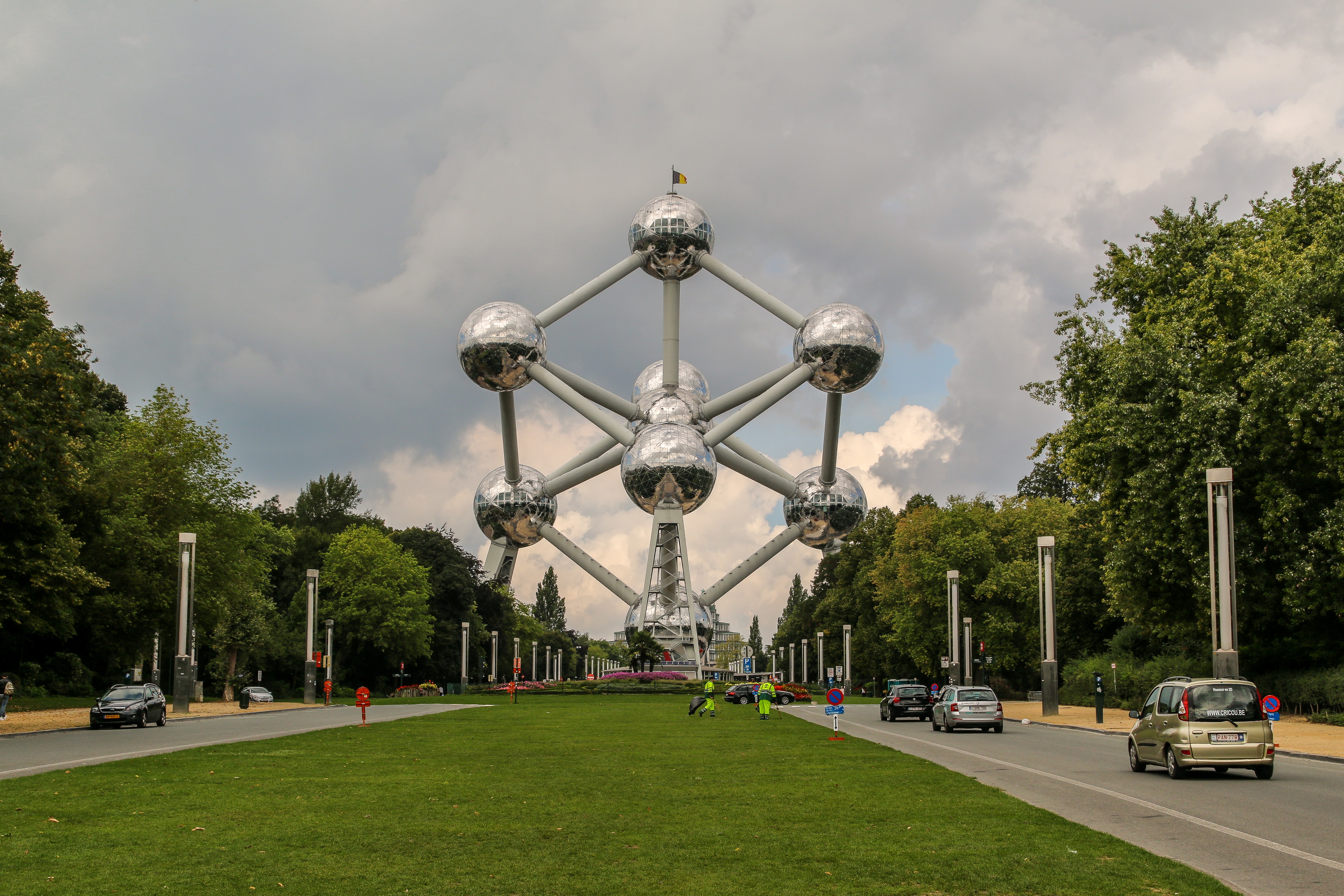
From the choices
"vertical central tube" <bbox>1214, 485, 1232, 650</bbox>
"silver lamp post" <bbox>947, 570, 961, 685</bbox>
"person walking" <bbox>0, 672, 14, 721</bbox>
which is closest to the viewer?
"vertical central tube" <bbox>1214, 485, 1232, 650</bbox>

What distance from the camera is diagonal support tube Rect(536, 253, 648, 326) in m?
59.1

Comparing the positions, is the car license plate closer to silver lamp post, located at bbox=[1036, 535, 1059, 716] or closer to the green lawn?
the green lawn

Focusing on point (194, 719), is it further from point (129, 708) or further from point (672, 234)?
point (672, 234)

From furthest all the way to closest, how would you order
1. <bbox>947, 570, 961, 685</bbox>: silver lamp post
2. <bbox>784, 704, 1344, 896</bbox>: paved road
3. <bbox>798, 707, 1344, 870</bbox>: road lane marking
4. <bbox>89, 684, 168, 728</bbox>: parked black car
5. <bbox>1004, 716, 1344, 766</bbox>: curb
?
<bbox>947, 570, 961, 685</bbox>: silver lamp post → <bbox>89, 684, 168, 728</bbox>: parked black car → <bbox>1004, 716, 1344, 766</bbox>: curb → <bbox>798, 707, 1344, 870</bbox>: road lane marking → <bbox>784, 704, 1344, 896</bbox>: paved road

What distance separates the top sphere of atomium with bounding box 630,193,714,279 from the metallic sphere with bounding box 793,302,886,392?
6.83 m

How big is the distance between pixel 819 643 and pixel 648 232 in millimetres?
43970

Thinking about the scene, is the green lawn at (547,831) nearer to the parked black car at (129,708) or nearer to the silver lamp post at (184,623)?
the parked black car at (129,708)

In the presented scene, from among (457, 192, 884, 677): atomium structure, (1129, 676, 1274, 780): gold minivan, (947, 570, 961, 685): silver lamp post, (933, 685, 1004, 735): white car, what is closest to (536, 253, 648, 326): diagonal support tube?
(457, 192, 884, 677): atomium structure

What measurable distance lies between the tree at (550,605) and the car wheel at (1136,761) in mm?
150146

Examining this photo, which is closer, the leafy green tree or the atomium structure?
the leafy green tree

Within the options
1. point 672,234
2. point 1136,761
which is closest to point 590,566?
point 672,234

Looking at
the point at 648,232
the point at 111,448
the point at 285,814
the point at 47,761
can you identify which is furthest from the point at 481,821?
the point at 648,232

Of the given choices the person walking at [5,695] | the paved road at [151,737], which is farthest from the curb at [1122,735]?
the person walking at [5,695]

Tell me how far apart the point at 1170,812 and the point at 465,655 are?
64.2 m
